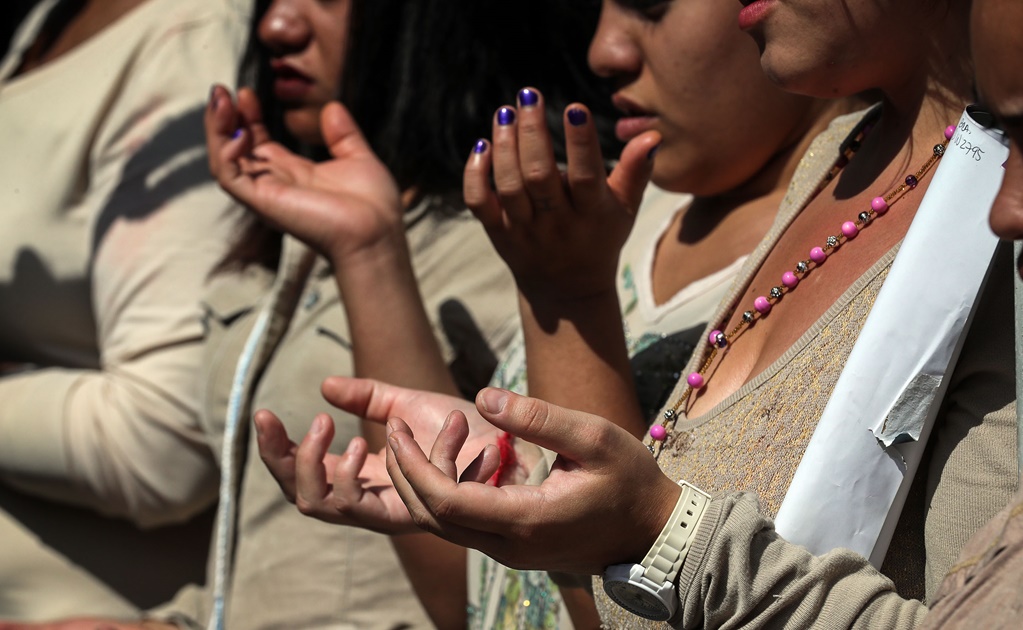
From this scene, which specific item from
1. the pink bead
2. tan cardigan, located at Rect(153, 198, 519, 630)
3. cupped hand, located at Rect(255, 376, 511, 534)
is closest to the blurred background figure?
tan cardigan, located at Rect(153, 198, 519, 630)

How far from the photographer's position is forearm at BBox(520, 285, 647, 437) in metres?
1.38

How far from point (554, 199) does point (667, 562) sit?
0.49 m

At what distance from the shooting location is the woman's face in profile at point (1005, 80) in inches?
28.5

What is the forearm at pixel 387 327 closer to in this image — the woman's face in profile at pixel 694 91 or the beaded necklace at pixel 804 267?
the woman's face in profile at pixel 694 91

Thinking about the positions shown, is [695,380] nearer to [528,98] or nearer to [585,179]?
[585,179]

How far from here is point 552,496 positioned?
934 mm

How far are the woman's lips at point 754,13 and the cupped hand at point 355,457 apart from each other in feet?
1.72

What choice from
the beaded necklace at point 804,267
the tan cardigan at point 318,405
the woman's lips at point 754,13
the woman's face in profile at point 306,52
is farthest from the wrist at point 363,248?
the woman's lips at point 754,13

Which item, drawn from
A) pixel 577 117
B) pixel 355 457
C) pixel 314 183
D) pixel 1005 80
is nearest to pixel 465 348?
pixel 314 183

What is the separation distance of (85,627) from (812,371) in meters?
1.44

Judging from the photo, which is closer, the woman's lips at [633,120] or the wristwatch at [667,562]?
the wristwatch at [667,562]

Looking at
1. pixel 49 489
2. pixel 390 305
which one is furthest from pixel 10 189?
pixel 390 305

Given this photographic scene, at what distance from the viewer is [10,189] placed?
2580 mm

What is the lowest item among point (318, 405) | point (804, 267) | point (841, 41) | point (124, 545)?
Answer: point (124, 545)
